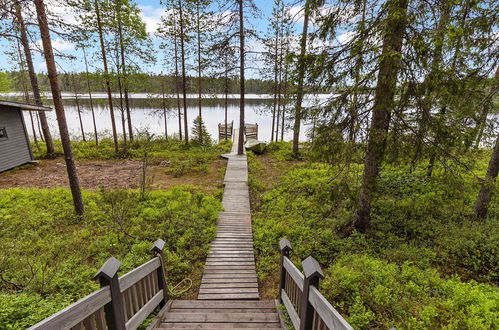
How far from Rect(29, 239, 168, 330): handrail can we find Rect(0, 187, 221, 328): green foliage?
975 mm

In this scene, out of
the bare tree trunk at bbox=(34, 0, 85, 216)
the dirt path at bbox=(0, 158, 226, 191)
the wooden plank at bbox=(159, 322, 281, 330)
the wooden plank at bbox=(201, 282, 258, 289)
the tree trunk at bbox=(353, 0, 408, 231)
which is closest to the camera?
the wooden plank at bbox=(159, 322, 281, 330)

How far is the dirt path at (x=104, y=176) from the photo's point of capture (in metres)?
10.5

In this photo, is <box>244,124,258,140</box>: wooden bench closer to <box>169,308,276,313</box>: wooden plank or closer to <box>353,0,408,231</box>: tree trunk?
<box>353,0,408,231</box>: tree trunk

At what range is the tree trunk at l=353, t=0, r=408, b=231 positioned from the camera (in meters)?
4.07

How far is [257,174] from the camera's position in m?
12.1

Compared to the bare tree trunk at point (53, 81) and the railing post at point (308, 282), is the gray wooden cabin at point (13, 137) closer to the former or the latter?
the bare tree trunk at point (53, 81)

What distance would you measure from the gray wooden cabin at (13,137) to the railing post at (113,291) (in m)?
14.7

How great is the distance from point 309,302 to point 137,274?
2103 millimetres

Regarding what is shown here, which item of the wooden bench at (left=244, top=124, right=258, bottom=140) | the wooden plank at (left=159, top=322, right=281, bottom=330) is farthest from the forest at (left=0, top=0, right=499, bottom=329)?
the wooden bench at (left=244, top=124, right=258, bottom=140)

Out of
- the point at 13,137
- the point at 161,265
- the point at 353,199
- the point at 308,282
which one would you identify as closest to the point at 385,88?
the point at 353,199

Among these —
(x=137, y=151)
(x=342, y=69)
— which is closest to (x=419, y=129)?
(x=342, y=69)

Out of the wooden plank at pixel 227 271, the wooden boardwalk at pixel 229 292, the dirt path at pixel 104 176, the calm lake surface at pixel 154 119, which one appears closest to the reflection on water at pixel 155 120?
the calm lake surface at pixel 154 119

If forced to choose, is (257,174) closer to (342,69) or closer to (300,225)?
(300,225)

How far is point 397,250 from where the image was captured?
17.6 ft
